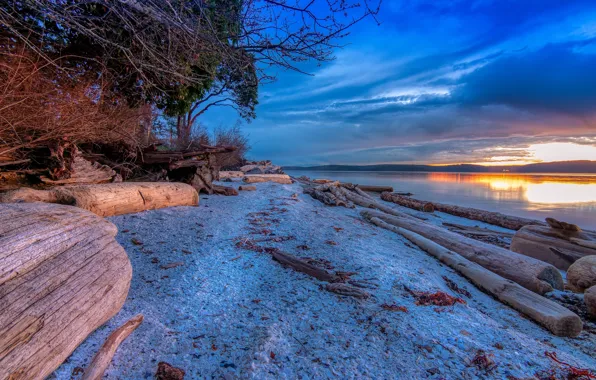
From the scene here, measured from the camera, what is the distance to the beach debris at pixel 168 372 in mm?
1531

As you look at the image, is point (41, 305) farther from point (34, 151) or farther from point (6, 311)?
point (34, 151)

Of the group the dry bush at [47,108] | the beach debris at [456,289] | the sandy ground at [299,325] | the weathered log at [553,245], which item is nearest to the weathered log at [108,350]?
the sandy ground at [299,325]

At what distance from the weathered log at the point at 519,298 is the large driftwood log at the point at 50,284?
3650 mm

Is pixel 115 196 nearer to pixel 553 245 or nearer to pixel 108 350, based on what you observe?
pixel 108 350

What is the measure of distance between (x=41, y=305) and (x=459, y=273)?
4.19 m

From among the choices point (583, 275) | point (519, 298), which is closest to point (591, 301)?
point (519, 298)

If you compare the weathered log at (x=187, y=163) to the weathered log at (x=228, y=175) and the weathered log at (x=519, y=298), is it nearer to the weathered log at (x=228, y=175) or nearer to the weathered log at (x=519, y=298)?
the weathered log at (x=519, y=298)

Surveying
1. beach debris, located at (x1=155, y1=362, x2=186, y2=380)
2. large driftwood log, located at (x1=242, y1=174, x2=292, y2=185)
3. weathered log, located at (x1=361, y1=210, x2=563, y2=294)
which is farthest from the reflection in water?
Answer: beach debris, located at (x1=155, y1=362, x2=186, y2=380)

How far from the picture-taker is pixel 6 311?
4.70ft

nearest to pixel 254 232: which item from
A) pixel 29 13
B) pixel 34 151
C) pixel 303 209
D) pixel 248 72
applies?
pixel 303 209

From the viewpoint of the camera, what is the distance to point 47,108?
4.19m

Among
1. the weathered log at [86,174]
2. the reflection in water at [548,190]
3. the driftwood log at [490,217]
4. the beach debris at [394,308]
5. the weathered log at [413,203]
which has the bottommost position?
the reflection in water at [548,190]

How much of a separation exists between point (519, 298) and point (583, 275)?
5.35 ft

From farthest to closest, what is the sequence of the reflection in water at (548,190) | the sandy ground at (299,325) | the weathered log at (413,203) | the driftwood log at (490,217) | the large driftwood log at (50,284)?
the reflection in water at (548,190) → the weathered log at (413,203) → the driftwood log at (490,217) → the sandy ground at (299,325) → the large driftwood log at (50,284)
